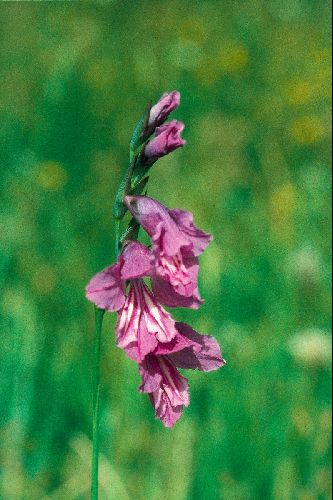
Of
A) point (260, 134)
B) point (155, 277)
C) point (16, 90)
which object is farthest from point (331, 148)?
point (155, 277)

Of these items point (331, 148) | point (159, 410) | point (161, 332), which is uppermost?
point (331, 148)

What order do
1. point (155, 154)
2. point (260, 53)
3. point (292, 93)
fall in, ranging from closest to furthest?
point (155, 154)
point (292, 93)
point (260, 53)

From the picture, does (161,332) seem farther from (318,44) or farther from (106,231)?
(318,44)

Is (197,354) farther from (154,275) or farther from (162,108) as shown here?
(162,108)

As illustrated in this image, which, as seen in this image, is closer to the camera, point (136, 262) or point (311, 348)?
point (136, 262)

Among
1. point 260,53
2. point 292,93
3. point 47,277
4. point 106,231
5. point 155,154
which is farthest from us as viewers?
point 260,53

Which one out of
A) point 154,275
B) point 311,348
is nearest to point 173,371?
point 154,275

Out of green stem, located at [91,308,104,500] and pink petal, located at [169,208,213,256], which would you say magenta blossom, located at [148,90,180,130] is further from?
green stem, located at [91,308,104,500]
